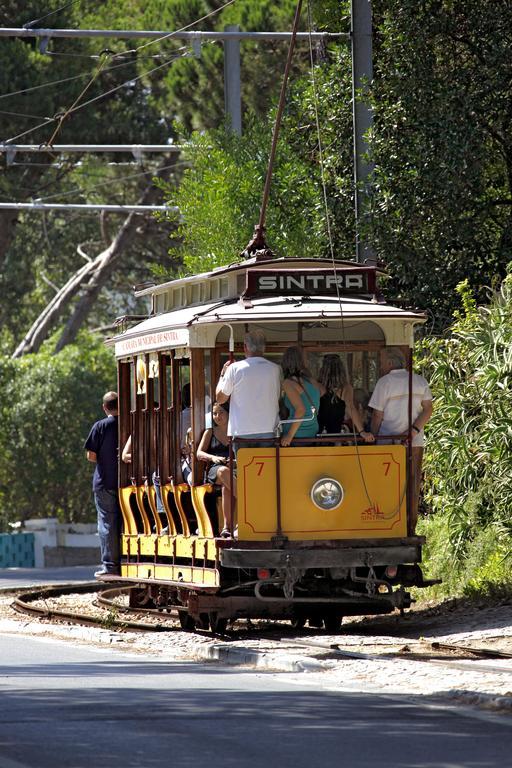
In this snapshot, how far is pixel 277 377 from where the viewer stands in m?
14.2

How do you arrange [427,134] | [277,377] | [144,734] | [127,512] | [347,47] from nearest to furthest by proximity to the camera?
[144,734] → [277,377] → [127,512] → [427,134] → [347,47]

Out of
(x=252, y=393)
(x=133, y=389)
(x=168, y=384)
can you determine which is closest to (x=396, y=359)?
(x=252, y=393)

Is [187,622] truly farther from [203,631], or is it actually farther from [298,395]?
[298,395]

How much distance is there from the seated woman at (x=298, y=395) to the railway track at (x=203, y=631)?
169cm

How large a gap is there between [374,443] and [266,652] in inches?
93.6

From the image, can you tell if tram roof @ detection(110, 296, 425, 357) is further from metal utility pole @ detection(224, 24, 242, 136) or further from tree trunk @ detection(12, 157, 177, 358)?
tree trunk @ detection(12, 157, 177, 358)

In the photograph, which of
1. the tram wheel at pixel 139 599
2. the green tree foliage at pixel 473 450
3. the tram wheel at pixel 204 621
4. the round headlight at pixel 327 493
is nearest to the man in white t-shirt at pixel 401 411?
the round headlight at pixel 327 493

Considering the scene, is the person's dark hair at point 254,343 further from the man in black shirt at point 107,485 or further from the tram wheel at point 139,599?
the tram wheel at point 139,599

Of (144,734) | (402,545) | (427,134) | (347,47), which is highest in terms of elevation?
(347,47)

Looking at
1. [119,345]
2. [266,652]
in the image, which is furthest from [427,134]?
[266,652]

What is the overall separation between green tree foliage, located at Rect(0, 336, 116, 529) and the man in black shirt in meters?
16.6

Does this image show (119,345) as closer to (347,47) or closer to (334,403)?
(334,403)

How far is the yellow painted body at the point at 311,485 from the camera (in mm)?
14203

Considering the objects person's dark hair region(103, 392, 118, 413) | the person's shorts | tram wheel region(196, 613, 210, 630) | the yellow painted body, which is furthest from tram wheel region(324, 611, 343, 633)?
person's dark hair region(103, 392, 118, 413)
